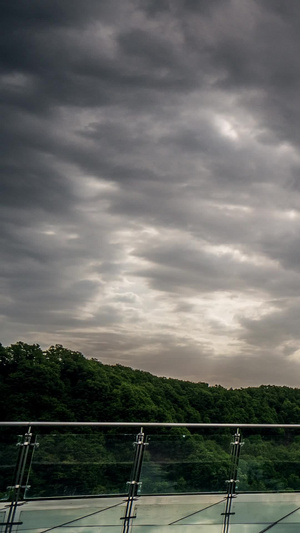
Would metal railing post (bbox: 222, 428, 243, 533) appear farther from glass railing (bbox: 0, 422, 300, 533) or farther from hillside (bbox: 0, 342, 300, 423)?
hillside (bbox: 0, 342, 300, 423)

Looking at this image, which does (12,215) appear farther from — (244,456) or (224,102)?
(244,456)

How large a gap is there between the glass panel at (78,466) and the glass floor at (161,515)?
113mm

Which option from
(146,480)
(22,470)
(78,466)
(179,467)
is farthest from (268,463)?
(22,470)

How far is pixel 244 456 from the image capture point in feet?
23.0

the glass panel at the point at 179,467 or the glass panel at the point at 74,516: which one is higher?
the glass panel at the point at 179,467

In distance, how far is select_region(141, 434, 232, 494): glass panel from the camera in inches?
253

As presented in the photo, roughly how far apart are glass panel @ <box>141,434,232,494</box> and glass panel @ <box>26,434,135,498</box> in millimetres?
273

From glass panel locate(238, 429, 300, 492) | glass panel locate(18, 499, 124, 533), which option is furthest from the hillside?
glass panel locate(18, 499, 124, 533)

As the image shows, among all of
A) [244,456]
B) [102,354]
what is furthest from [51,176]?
[102,354]

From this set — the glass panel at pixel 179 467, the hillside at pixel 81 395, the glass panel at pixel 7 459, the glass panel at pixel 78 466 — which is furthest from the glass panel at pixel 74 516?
the hillside at pixel 81 395

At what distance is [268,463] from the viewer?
7.03 metres

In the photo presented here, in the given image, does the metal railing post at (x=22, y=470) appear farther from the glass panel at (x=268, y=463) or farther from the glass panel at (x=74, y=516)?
the glass panel at (x=268, y=463)

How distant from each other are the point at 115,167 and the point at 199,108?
7787 millimetres

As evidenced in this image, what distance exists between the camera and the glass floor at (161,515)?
19.1 ft
